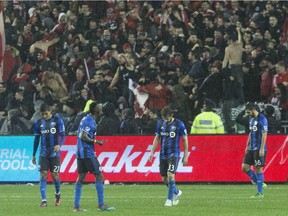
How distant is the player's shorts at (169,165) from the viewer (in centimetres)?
2198

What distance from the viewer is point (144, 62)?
104 ft

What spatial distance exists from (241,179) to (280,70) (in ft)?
10.6

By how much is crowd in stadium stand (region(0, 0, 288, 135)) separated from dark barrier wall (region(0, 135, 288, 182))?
608 mm

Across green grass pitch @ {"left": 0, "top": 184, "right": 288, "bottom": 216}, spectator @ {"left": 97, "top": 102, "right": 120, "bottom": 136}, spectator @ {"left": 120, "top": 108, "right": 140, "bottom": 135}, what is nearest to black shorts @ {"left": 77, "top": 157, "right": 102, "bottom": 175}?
green grass pitch @ {"left": 0, "top": 184, "right": 288, "bottom": 216}

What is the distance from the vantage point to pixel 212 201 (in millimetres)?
22938

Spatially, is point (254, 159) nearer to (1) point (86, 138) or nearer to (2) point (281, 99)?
(2) point (281, 99)

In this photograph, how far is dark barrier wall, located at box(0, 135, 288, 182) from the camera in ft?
95.3

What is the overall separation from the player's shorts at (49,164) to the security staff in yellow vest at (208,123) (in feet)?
22.2

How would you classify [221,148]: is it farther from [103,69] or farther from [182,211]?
[182,211]

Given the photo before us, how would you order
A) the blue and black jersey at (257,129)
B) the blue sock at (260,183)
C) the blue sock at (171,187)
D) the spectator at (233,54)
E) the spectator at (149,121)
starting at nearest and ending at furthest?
the blue sock at (171,187)
the blue sock at (260,183)
the blue and black jersey at (257,129)
the spectator at (149,121)
the spectator at (233,54)

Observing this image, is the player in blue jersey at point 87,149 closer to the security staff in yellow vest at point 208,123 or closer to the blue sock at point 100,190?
the blue sock at point 100,190

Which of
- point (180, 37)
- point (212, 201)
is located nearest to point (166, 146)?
point (212, 201)

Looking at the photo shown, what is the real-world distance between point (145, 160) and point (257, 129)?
574 cm

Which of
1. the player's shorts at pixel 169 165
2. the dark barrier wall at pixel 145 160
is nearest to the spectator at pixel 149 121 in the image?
the dark barrier wall at pixel 145 160
